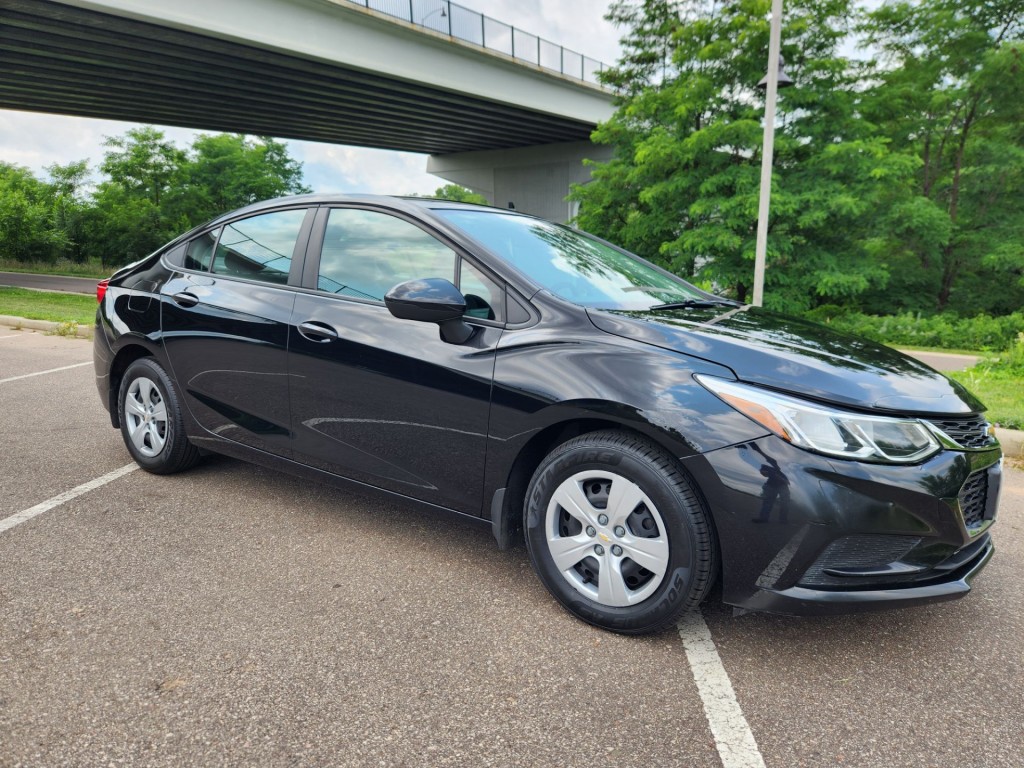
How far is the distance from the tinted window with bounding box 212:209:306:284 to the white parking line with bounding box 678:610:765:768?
2.40m

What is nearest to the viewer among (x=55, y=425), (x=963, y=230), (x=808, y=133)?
(x=55, y=425)

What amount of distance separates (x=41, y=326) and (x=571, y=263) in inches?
419

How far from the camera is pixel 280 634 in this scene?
2.46 meters

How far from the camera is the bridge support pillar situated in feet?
112

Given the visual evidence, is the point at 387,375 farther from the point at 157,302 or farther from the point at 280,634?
the point at 157,302

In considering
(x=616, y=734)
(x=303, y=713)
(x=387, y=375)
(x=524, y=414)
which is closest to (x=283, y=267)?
(x=387, y=375)

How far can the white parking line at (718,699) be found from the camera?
1916 millimetres

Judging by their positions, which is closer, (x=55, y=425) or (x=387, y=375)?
(x=387, y=375)

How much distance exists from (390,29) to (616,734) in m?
22.6

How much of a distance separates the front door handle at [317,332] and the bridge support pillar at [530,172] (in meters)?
30.8

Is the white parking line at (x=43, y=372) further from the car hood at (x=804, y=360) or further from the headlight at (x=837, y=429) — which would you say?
the headlight at (x=837, y=429)

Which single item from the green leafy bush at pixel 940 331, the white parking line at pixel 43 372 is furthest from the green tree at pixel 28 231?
the green leafy bush at pixel 940 331

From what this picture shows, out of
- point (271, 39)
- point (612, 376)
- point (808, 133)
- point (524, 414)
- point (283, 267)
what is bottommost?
point (524, 414)

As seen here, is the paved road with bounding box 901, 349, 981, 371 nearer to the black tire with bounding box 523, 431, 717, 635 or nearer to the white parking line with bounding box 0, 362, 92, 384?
the black tire with bounding box 523, 431, 717, 635
